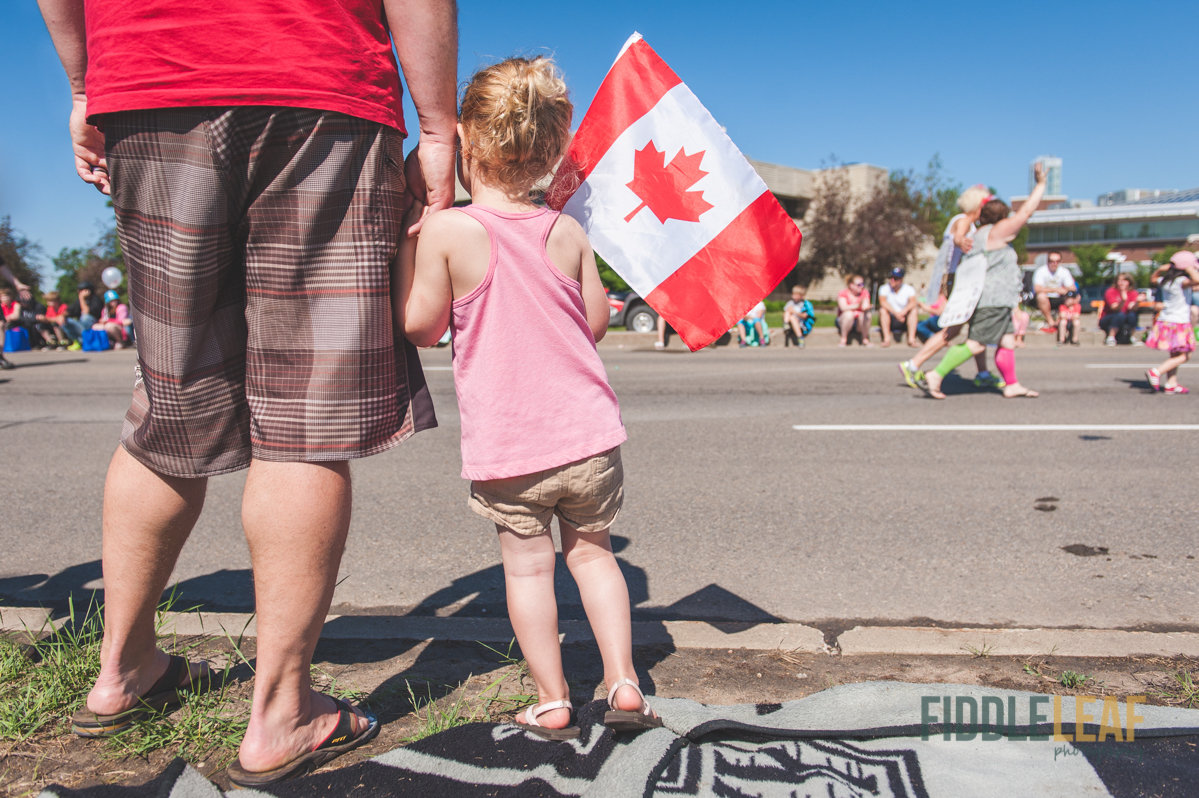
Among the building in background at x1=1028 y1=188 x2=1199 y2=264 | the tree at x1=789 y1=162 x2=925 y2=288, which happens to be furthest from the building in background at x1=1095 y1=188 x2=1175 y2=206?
the tree at x1=789 y1=162 x2=925 y2=288

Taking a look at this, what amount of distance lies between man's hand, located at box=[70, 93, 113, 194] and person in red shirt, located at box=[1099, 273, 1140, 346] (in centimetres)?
1623

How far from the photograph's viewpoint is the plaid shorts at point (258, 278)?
1.48m

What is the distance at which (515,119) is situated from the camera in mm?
1719

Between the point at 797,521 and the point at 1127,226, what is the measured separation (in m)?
117

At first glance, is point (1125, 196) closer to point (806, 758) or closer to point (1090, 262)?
point (1090, 262)

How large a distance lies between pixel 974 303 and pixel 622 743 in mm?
6748

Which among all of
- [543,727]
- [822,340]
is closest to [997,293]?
[543,727]

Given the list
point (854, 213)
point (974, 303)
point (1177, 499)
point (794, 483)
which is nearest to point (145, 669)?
point (794, 483)

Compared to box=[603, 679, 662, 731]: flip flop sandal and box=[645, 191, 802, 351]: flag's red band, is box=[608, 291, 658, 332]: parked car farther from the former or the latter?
box=[603, 679, 662, 731]: flip flop sandal

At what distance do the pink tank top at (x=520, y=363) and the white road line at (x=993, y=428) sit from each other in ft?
14.9

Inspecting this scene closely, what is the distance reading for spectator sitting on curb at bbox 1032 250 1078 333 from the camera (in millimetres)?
15148

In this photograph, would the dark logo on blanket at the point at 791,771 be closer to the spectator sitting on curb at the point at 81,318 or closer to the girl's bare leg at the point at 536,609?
the girl's bare leg at the point at 536,609

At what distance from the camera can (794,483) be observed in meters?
4.48

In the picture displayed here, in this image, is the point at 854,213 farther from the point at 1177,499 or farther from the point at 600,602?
the point at 600,602
